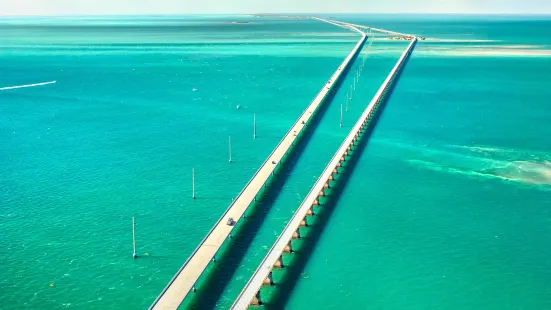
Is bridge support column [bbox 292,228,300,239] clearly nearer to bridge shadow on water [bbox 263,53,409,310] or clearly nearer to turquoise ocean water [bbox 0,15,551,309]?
bridge shadow on water [bbox 263,53,409,310]

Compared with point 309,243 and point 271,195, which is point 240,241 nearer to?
point 309,243

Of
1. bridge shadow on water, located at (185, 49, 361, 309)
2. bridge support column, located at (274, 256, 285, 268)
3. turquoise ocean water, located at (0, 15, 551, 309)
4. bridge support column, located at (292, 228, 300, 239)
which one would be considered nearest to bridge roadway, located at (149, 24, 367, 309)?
bridge shadow on water, located at (185, 49, 361, 309)

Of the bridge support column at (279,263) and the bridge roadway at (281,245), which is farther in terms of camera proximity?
the bridge support column at (279,263)

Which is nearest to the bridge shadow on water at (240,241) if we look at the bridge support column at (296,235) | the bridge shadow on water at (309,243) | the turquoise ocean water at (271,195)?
the turquoise ocean water at (271,195)

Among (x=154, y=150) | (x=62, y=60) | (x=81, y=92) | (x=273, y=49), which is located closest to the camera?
(x=154, y=150)

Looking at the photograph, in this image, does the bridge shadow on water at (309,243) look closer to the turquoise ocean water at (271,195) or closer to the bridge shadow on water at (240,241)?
the turquoise ocean water at (271,195)

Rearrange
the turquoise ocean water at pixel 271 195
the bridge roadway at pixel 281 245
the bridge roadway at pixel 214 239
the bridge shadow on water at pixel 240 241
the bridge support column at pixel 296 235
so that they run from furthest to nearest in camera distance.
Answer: the bridge support column at pixel 296 235
the turquoise ocean water at pixel 271 195
the bridge shadow on water at pixel 240 241
the bridge roadway at pixel 281 245
the bridge roadway at pixel 214 239

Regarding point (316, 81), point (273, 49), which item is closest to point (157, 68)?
point (316, 81)

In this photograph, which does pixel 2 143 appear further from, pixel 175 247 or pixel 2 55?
pixel 2 55
